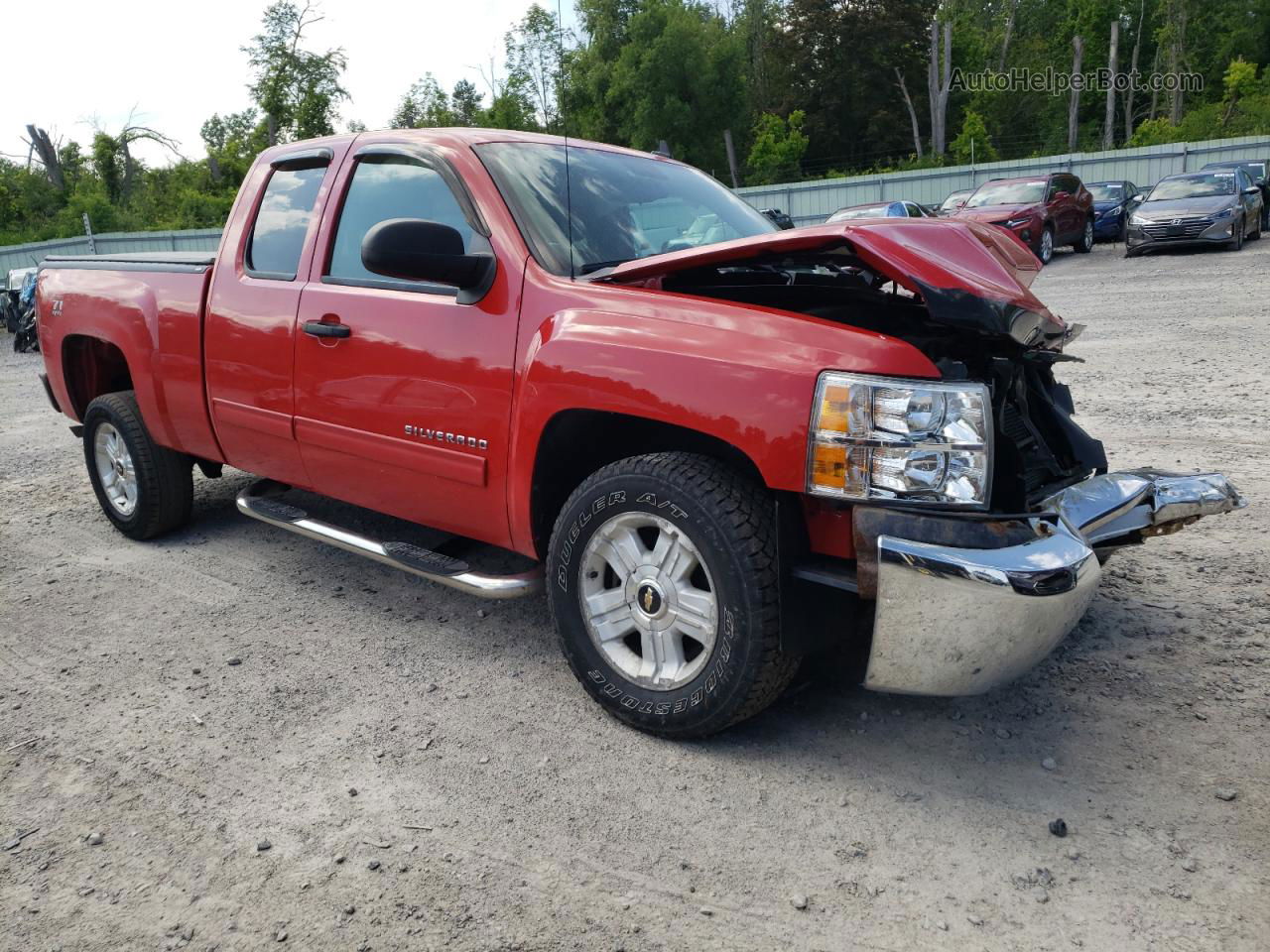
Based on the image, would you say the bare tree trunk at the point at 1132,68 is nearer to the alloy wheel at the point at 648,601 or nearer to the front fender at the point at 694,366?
→ the front fender at the point at 694,366

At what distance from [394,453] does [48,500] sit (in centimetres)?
391

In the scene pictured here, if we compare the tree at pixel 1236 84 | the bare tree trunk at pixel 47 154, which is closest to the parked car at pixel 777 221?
the tree at pixel 1236 84

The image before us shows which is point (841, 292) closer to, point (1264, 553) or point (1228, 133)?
point (1264, 553)

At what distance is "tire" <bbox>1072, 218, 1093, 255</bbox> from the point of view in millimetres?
20453

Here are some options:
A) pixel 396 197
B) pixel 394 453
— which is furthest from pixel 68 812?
pixel 396 197

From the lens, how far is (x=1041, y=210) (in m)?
18.4

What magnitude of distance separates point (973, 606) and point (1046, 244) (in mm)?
17883

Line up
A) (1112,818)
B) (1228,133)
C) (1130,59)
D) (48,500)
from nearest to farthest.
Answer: (1112,818), (48,500), (1228,133), (1130,59)

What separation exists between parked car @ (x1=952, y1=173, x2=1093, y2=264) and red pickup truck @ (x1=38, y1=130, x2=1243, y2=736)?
50.0 ft

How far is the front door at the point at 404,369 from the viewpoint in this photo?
344cm

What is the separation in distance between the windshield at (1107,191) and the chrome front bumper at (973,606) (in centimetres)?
2206

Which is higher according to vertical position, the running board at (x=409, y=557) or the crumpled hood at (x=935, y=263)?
the crumpled hood at (x=935, y=263)

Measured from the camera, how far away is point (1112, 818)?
2674mm

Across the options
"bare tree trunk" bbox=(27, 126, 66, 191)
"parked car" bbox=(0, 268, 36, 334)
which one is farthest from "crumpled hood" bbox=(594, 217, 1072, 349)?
"bare tree trunk" bbox=(27, 126, 66, 191)
